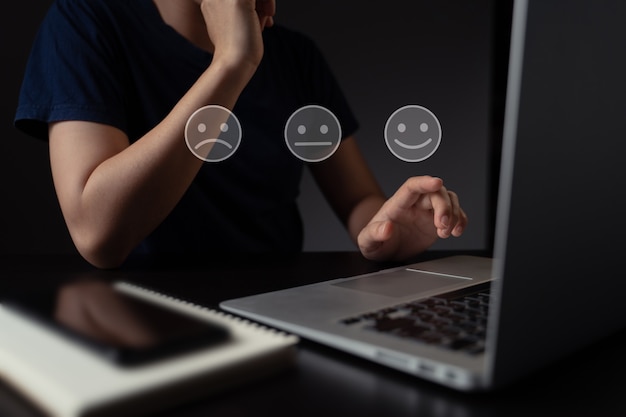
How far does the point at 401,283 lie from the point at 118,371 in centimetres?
36

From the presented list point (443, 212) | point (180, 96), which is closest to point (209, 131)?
point (180, 96)

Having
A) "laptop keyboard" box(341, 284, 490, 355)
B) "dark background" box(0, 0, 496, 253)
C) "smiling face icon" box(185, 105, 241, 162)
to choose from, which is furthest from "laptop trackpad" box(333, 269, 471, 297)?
"dark background" box(0, 0, 496, 253)

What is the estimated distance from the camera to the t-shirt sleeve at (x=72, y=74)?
0.86 metres

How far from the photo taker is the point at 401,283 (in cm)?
59

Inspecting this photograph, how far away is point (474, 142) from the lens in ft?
3.98

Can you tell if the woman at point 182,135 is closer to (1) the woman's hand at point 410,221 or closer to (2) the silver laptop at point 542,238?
(1) the woman's hand at point 410,221

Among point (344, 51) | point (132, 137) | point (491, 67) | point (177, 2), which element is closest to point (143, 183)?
point (132, 137)

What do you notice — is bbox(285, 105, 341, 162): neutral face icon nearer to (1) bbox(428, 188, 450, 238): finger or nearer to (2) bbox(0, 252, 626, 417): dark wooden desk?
(1) bbox(428, 188, 450, 238): finger

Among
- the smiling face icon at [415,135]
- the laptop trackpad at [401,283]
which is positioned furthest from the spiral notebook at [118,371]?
the smiling face icon at [415,135]

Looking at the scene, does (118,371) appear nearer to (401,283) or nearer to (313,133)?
(401,283)

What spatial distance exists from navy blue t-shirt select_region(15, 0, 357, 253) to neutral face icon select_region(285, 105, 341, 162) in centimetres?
3

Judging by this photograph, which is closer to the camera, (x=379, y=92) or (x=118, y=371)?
(x=118, y=371)

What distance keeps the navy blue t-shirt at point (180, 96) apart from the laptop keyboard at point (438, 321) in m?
0.64

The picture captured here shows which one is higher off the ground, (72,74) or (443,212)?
(72,74)
